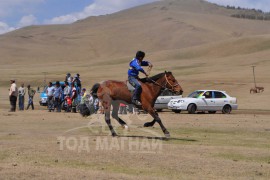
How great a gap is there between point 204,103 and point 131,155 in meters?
21.9

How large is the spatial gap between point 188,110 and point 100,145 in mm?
19736

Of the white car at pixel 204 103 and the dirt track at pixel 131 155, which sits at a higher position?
the white car at pixel 204 103

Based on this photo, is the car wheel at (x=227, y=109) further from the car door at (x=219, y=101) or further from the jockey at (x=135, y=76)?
the jockey at (x=135, y=76)

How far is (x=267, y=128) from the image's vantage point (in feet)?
71.9

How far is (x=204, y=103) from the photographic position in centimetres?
3428

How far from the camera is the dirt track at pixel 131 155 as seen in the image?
10703 mm

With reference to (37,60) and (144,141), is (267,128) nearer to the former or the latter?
(144,141)

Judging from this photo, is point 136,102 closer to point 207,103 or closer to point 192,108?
point 192,108

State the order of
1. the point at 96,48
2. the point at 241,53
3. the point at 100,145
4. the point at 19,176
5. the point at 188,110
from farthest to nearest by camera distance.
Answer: the point at 96,48 → the point at 241,53 → the point at 188,110 → the point at 100,145 → the point at 19,176

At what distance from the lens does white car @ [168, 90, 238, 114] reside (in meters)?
33.9

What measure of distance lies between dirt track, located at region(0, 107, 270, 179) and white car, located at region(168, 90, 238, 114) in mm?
14622

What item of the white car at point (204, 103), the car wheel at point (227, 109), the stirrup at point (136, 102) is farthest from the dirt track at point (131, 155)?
the car wheel at point (227, 109)

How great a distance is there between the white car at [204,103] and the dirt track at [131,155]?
14.6 m

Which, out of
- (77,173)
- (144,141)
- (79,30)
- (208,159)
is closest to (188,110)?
(144,141)
